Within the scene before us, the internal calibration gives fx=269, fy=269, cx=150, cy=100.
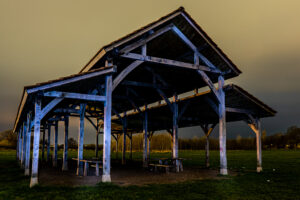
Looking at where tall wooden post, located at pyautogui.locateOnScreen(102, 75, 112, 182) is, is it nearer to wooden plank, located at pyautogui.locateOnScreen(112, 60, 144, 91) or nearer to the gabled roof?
wooden plank, located at pyautogui.locateOnScreen(112, 60, 144, 91)

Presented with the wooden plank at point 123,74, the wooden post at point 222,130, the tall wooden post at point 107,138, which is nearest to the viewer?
the tall wooden post at point 107,138

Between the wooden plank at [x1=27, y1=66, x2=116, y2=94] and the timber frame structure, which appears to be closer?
the wooden plank at [x1=27, y1=66, x2=116, y2=94]

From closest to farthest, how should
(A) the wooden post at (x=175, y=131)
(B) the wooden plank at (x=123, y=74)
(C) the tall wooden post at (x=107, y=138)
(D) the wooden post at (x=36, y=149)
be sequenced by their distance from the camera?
(D) the wooden post at (x=36, y=149), (C) the tall wooden post at (x=107, y=138), (B) the wooden plank at (x=123, y=74), (A) the wooden post at (x=175, y=131)

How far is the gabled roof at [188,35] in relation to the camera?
1026 cm

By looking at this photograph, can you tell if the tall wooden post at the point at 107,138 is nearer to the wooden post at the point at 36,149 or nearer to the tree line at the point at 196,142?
the wooden post at the point at 36,149

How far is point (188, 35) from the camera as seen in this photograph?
1226cm

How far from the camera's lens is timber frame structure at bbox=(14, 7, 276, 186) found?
942 cm

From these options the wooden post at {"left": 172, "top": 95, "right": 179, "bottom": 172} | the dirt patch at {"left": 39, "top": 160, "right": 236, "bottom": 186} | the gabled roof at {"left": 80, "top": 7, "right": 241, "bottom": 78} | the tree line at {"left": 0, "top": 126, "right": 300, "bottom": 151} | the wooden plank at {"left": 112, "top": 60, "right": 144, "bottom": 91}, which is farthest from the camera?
the tree line at {"left": 0, "top": 126, "right": 300, "bottom": 151}

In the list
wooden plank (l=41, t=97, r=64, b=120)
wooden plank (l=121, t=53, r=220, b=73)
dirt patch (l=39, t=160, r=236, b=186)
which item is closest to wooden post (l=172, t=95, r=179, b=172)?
dirt patch (l=39, t=160, r=236, b=186)

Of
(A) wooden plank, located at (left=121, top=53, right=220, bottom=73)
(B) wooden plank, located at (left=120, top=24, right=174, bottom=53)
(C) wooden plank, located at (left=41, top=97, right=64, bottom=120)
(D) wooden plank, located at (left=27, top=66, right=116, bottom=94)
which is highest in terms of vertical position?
(B) wooden plank, located at (left=120, top=24, right=174, bottom=53)

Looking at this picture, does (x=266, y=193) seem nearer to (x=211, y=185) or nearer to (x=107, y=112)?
(x=211, y=185)

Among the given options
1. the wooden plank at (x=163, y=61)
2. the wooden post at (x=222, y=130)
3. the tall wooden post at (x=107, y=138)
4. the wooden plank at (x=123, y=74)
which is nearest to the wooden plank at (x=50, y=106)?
the tall wooden post at (x=107, y=138)

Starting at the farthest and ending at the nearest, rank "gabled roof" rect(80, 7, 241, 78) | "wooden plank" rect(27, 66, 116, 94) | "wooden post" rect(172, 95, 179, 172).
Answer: "wooden post" rect(172, 95, 179, 172) → "gabled roof" rect(80, 7, 241, 78) → "wooden plank" rect(27, 66, 116, 94)

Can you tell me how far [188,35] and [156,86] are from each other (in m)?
3.68
